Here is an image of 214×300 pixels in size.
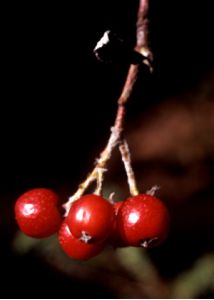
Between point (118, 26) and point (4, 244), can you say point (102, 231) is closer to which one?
point (118, 26)

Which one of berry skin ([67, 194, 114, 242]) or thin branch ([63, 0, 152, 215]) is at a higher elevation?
thin branch ([63, 0, 152, 215])

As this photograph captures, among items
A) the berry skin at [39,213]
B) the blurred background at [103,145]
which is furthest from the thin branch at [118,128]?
the blurred background at [103,145]

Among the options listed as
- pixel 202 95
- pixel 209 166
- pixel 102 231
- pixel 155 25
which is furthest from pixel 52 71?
pixel 102 231

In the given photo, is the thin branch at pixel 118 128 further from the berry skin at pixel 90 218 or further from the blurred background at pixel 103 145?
the blurred background at pixel 103 145

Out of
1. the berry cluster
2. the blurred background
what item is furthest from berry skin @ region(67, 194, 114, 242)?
the blurred background

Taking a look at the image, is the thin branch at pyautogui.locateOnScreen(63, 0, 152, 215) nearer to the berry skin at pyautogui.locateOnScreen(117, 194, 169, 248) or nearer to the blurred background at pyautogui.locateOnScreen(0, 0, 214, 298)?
the berry skin at pyautogui.locateOnScreen(117, 194, 169, 248)

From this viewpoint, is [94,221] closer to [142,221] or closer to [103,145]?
[142,221]

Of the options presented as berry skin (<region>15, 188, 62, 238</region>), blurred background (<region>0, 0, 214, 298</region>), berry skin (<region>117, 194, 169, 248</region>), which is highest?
blurred background (<region>0, 0, 214, 298</region>)
